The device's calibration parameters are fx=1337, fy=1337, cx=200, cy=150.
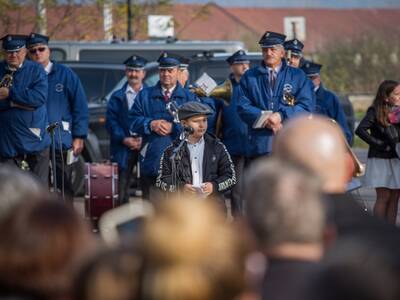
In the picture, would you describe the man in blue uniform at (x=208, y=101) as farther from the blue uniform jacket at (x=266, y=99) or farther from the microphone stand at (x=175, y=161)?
the microphone stand at (x=175, y=161)

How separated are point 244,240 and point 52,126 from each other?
347 inches

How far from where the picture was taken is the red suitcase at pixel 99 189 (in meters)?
13.2

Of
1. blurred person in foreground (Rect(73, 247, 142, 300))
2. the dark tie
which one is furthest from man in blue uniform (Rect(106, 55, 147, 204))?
blurred person in foreground (Rect(73, 247, 142, 300))

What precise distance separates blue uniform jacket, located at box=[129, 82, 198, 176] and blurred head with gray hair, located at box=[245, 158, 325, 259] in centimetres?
831

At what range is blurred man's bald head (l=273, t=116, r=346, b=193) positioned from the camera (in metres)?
5.00

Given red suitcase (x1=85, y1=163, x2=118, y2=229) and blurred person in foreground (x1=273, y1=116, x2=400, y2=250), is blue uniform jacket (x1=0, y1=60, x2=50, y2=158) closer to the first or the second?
red suitcase (x1=85, y1=163, x2=118, y2=229)

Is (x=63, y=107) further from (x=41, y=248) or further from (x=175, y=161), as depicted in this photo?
(x=41, y=248)

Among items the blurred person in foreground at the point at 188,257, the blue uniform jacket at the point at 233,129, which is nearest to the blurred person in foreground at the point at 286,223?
the blurred person in foreground at the point at 188,257

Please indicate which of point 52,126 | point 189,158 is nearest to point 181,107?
point 189,158

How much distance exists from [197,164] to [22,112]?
5.93 feet

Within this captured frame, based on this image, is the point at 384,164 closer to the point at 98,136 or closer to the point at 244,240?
the point at 98,136

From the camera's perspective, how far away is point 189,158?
38.4ft

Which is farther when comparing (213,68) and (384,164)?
(213,68)

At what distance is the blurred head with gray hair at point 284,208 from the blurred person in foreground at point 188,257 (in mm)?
397
